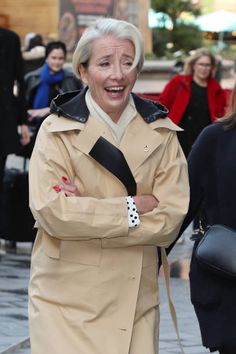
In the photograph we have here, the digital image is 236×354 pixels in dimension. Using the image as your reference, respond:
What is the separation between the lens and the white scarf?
468 centimetres

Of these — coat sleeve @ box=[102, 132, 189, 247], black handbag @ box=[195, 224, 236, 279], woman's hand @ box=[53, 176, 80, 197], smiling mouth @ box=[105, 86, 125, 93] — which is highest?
smiling mouth @ box=[105, 86, 125, 93]

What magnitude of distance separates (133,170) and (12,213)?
6235 mm

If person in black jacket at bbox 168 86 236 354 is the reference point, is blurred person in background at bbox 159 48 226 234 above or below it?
below

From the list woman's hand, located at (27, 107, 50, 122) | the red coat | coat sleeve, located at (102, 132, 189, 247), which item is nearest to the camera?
coat sleeve, located at (102, 132, 189, 247)

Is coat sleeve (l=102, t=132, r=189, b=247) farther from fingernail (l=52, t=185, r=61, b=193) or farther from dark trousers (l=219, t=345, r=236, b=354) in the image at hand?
dark trousers (l=219, t=345, r=236, b=354)

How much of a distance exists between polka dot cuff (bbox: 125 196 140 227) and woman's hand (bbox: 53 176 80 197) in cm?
20

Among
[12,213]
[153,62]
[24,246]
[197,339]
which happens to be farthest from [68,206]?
[153,62]

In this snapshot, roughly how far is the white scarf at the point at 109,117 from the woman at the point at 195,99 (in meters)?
7.32

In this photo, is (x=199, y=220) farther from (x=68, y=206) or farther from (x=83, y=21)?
(x=83, y=21)

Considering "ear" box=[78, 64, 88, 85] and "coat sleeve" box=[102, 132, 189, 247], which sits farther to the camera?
"ear" box=[78, 64, 88, 85]

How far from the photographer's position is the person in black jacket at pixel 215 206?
194 inches

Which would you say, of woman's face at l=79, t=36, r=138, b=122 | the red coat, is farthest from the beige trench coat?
the red coat

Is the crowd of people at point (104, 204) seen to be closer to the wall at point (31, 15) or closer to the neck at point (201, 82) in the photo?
the neck at point (201, 82)

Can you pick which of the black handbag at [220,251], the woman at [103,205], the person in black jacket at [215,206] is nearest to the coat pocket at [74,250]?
the woman at [103,205]
